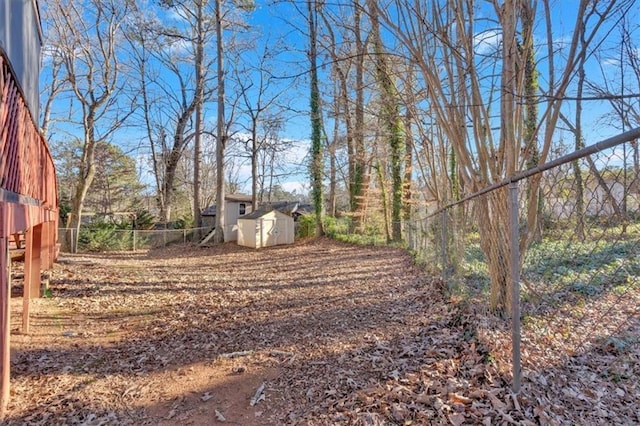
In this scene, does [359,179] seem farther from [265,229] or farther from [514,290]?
[514,290]

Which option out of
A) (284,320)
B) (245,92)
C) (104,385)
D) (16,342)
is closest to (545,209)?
(284,320)

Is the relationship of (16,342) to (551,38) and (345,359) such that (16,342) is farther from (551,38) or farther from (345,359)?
(551,38)

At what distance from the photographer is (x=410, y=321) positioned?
3.95 meters

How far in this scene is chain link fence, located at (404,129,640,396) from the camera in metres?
1.67

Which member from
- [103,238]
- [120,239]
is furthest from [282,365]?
[120,239]

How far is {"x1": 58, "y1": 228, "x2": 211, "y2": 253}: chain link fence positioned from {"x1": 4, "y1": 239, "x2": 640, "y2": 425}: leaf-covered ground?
8.85 meters

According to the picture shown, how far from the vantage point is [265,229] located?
14922 mm

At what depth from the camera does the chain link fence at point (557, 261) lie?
1.67m

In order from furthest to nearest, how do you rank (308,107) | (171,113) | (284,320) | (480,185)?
(171,113) → (308,107) → (284,320) → (480,185)

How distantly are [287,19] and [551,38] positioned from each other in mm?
3742

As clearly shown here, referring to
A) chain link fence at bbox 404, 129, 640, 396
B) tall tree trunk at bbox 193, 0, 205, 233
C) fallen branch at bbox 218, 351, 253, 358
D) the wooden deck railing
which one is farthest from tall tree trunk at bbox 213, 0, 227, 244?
fallen branch at bbox 218, 351, 253, 358

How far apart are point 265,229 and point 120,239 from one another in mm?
6154

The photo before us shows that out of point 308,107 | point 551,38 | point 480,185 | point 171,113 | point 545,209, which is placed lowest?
point 545,209

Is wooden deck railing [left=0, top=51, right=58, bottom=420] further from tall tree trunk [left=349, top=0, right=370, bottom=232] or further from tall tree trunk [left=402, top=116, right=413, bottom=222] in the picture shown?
tall tree trunk [left=349, top=0, right=370, bottom=232]
